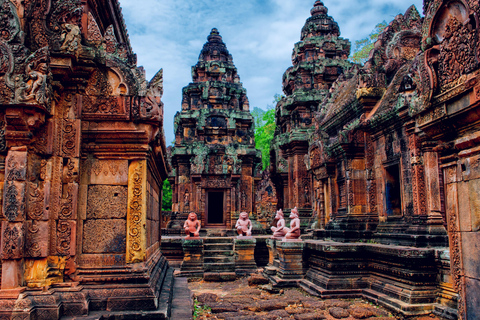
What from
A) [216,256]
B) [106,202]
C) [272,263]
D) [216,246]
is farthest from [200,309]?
[216,246]

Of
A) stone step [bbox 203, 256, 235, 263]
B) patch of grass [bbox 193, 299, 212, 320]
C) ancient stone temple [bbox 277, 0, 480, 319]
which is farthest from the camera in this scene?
stone step [bbox 203, 256, 235, 263]

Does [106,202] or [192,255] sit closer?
[106,202]

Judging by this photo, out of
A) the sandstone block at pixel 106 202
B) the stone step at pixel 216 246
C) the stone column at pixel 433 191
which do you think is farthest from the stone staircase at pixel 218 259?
the sandstone block at pixel 106 202

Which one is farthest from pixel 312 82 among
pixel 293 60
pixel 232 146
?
pixel 232 146

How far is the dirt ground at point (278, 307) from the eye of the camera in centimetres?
746

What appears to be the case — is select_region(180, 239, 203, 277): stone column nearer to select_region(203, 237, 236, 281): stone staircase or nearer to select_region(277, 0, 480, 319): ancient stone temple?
select_region(203, 237, 236, 281): stone staircase

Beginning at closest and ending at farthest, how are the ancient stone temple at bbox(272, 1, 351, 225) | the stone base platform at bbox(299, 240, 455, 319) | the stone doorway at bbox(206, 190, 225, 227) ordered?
the stone base platform at bbox(299, 240, 455, 319) → the ancient stone temple at bbox(272, 1, 351, 225) → the stone doorway at bbox(206, 190, 225, 227)

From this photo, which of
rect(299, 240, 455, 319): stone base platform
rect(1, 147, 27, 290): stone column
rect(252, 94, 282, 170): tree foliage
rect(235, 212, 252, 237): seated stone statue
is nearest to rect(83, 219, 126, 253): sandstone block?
rect(1, 147, 27, 290): stone column

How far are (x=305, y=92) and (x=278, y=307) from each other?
13.8m

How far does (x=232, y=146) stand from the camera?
22.5 meters

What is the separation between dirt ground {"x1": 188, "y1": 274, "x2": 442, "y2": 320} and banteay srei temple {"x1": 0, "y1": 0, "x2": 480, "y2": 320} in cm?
20

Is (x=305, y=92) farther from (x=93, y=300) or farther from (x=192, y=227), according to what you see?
(x=93, y=300)

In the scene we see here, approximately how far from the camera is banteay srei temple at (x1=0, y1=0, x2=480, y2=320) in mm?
3643

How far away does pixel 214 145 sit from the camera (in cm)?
2255
